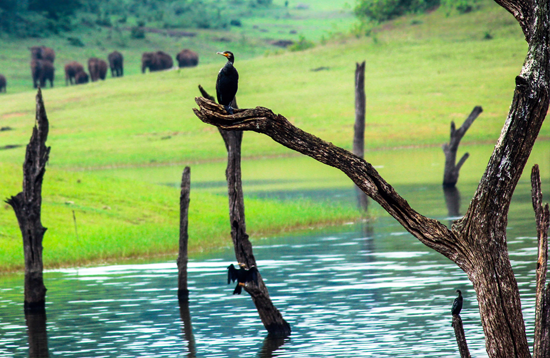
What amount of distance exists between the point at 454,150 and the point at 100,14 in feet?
326

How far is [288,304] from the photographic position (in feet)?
65.4

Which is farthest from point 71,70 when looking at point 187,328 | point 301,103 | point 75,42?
point 187,328

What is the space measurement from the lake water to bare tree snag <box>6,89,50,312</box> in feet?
2.09

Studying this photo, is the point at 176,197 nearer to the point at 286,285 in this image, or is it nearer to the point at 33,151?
the point at 286,285

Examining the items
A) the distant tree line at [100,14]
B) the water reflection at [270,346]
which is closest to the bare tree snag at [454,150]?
the water reflection at [270,346]

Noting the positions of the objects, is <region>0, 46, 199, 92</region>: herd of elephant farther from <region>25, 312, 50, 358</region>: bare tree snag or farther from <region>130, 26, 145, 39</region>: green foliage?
<region>25, 312, 50, 358</region>: bare tree snag

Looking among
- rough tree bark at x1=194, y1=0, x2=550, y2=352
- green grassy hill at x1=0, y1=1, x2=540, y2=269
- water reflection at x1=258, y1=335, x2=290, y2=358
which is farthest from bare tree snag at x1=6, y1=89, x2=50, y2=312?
green grassy hill at x1=0, y1=1, x2=540, y2=269

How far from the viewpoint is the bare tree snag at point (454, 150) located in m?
38.9

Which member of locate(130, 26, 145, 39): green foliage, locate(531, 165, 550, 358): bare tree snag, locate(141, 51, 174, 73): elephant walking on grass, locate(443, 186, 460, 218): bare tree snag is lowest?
locate(443, 186, 460, 218): bare tree snag

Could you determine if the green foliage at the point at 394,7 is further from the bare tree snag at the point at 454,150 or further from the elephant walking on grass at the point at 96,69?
the bare tree snag at the point at 454,150

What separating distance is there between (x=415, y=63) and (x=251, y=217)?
55464 mm

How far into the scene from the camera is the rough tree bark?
917 centimetres

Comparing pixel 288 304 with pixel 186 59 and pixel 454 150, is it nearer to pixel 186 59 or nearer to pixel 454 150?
pixel 454 150

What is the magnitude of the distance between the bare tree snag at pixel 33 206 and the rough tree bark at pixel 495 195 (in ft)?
36.1
